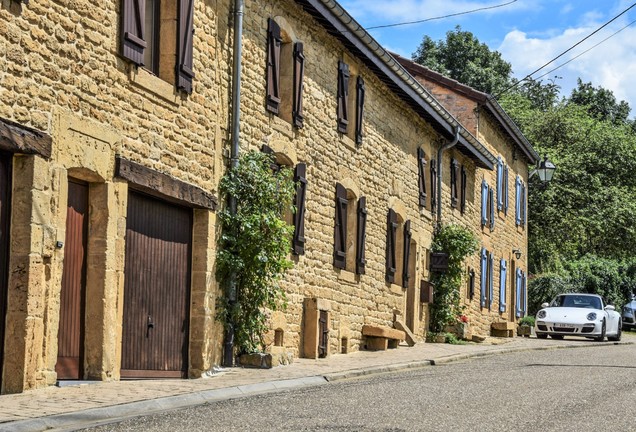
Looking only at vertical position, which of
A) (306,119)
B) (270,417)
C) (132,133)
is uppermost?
(306,119)

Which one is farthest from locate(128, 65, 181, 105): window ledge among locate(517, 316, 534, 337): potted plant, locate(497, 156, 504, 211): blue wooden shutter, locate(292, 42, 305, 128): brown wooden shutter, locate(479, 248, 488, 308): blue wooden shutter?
locate(517, 316, 534, 337): potted plant

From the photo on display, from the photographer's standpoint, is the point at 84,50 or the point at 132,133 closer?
the point at 84,50

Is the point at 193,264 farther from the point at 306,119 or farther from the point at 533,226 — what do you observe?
the point at 533,226

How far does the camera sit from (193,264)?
1435 cm

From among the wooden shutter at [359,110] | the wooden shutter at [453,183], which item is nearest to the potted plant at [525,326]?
the wooden shutter at [453,183]

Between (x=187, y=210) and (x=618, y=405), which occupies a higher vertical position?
(x=187, y=210)

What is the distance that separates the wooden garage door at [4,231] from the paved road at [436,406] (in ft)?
6.79

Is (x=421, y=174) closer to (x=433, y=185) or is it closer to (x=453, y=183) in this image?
(x=433, y=185)

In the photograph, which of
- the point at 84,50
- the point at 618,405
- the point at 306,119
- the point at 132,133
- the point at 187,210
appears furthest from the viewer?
the point at 306,119

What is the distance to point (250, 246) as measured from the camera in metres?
14.8

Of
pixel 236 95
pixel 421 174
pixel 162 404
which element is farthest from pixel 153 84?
pixel 421 174

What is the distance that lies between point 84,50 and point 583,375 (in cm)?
781

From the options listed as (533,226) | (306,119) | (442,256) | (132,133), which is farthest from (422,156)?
(533,226)

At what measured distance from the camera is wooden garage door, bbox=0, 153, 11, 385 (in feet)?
33.7
